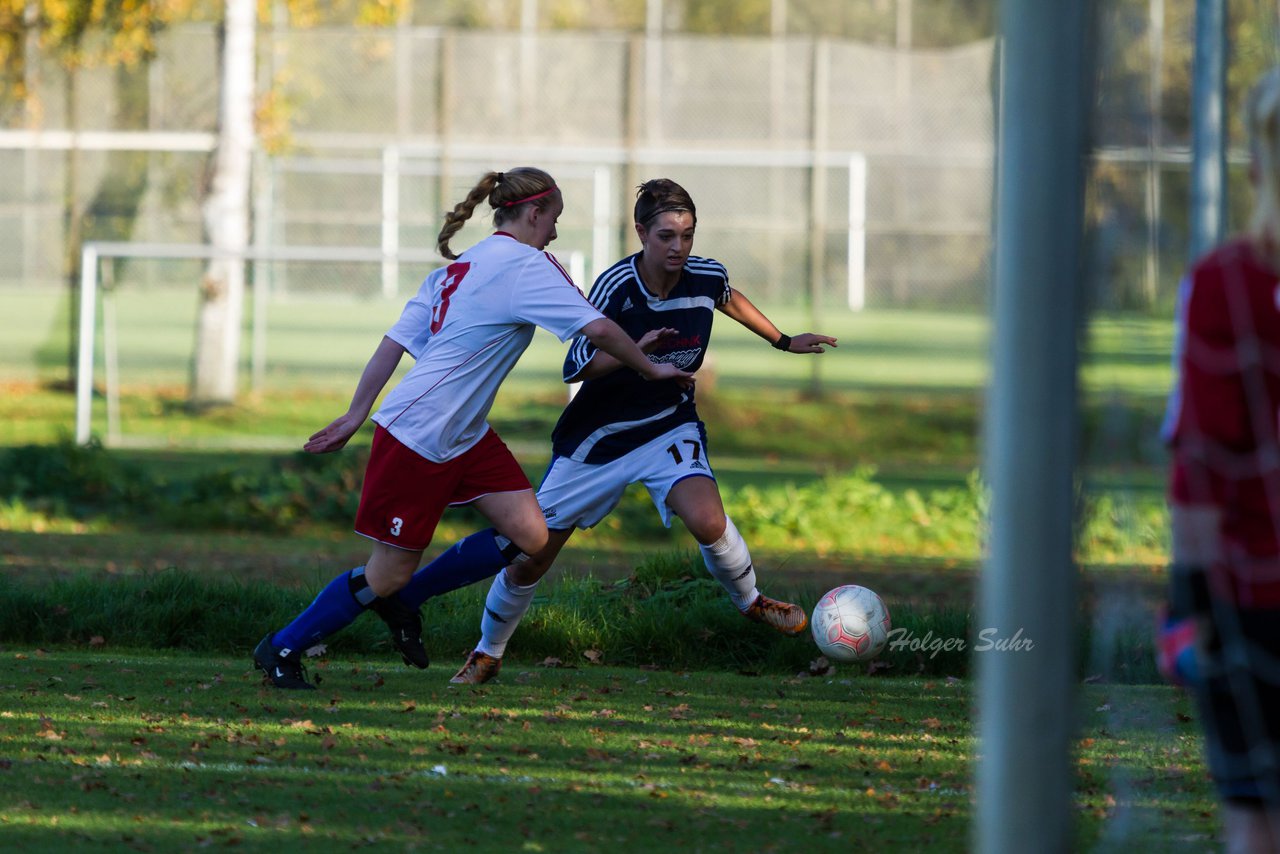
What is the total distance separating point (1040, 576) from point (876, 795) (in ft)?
5.97

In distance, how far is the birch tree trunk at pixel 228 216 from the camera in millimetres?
16969

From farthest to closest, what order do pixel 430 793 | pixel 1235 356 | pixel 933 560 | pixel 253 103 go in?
pixel 253 103, pixel 933 560, pixel 430 793, pixel 1235 356

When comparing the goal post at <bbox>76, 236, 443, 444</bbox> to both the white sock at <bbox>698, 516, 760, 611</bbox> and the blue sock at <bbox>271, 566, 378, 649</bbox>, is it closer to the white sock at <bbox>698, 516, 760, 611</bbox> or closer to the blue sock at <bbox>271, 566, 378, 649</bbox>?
the blue sock at <bbox>271, 566, 378, 649</bbox>

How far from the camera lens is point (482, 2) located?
37562 millimetres

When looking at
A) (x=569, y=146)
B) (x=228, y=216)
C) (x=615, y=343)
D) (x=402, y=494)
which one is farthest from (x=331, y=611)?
(x=569, y=146)

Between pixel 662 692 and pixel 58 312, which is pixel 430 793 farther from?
pixel 58 312

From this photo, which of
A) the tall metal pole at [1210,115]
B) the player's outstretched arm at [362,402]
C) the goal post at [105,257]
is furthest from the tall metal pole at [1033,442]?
the goal post at [105,257]

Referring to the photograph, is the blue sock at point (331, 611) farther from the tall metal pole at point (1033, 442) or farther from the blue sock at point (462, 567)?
the tall metal pole at point (1033, 442)

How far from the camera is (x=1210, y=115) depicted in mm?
6406

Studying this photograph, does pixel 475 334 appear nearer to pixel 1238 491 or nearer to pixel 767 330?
pixel 767 330

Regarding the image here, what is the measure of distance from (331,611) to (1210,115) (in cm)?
380

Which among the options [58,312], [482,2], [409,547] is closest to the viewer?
[409,547]

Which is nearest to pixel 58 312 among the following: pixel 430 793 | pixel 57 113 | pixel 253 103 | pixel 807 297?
pixel 57 113

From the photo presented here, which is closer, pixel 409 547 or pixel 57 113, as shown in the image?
pixel 409 547
